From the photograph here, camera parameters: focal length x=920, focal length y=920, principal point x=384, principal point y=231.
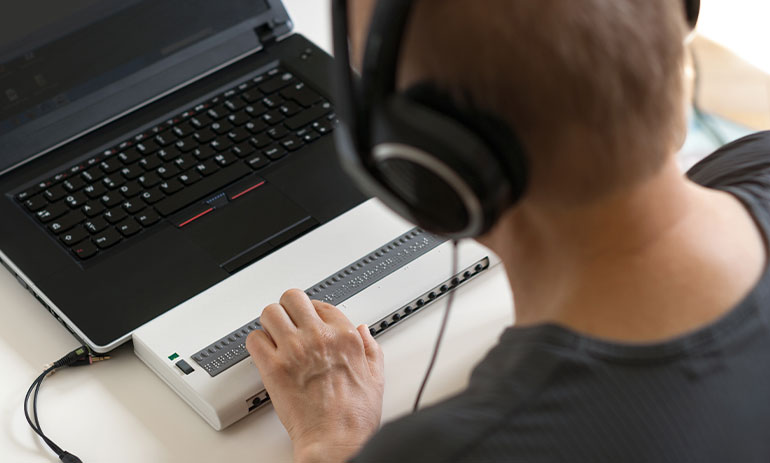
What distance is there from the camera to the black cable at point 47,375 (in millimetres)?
907

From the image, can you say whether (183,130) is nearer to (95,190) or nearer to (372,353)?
(95,190)

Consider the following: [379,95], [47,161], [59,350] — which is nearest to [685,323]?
[379,95]

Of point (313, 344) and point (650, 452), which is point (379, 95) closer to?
point (650, 452)

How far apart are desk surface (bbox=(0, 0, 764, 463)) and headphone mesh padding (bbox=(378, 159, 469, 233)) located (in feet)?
1.15

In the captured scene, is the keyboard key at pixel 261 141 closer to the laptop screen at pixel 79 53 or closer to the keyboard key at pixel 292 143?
the keyboard key at pixel 292 143

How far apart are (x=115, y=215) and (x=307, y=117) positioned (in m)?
0.28

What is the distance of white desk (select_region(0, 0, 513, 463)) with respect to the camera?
0.91m

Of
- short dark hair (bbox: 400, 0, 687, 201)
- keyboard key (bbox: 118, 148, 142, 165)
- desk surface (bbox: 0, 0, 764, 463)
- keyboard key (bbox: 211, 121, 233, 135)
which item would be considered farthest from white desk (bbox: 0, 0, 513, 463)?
short dark hair (bbox: 400, 0, 687, 201)

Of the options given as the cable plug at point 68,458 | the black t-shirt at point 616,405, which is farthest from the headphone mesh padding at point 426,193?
the cable plug at point 68,458

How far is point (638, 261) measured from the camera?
0.65 metres

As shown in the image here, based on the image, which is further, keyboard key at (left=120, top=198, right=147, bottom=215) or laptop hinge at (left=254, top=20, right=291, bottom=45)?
laptop hinge at (left=254, top=20, right=291, bottom=45)

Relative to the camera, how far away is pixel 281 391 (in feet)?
2.94

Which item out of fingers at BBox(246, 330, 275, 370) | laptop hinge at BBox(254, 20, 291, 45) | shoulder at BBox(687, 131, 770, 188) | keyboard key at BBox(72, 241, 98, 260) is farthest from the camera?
laptop hinge at BBox(254, 20, 291, 45)

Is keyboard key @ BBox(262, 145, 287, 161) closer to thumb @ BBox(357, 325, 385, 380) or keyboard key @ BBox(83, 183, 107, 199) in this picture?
keyboard key @ BBox(83, 183, 107, 199)
